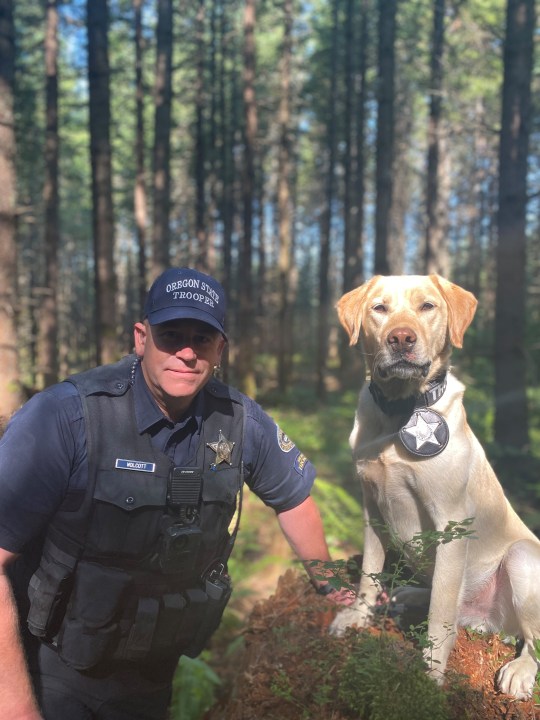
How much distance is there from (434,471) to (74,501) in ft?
5.75

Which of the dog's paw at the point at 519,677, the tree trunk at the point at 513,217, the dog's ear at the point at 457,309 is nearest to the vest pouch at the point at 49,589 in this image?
the dog's paw at the point at 519,677

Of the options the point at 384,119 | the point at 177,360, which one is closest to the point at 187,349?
the point at 177,360

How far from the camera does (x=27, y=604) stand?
9.53ft

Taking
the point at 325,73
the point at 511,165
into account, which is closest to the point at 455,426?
the point at 511,165

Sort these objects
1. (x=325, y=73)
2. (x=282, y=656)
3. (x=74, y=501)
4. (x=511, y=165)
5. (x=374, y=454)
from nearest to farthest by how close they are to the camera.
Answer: (x=74, y=501)
(x=374, y=454)
(x=282, y=656)
(x=511, y=165)
(x=325, y=73)

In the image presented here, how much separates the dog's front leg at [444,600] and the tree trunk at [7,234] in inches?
187

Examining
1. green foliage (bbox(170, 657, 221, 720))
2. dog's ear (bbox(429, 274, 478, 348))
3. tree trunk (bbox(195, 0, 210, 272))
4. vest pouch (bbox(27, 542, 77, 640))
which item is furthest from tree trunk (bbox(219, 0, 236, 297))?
vest pouch (bbox(27, 542, 77, 640))

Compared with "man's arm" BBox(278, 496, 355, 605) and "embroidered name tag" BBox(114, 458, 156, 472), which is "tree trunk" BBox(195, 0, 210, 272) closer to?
"man's arm" BBox(278, 496, 355, 605)

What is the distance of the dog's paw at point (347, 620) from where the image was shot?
3.50 meters

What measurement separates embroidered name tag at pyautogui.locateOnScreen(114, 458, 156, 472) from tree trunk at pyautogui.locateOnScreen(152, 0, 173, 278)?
9.78 meters

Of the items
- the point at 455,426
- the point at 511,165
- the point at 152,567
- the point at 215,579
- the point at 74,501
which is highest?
the point at 511,165

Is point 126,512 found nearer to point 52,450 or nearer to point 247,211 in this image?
point 52,450

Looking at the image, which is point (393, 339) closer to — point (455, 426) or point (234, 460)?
point (455, 426)

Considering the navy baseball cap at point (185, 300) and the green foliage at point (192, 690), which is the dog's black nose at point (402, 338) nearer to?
the navy baseball cap at point (185, 300)
